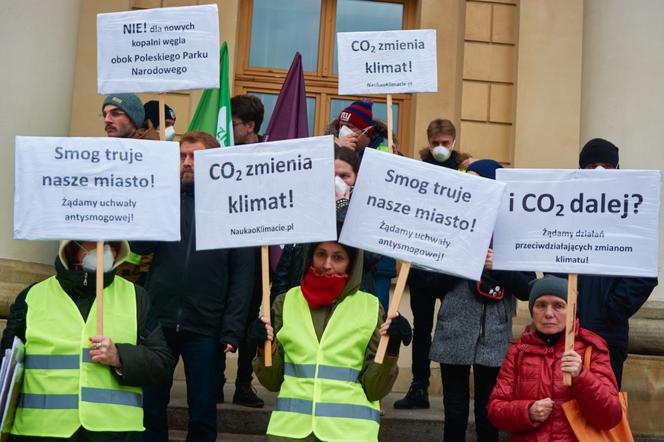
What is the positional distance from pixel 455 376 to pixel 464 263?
1202 mm

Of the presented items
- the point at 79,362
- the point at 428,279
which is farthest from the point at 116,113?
the point at 428,279

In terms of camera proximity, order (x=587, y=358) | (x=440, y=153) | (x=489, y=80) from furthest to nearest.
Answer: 1. (x=489, y=80)
2. (x=440, y=153)
3. (x=587, y=358)

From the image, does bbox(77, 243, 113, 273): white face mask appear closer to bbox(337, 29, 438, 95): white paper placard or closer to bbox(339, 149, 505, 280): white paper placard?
bbox(339, 149, 505, 280): white paper placard

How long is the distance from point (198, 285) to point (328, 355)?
A: 1.22 m

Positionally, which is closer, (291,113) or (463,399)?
(463,399)

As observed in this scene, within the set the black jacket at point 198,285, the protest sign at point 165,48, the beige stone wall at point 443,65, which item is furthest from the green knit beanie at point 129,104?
the beige stone wall at point 443,65

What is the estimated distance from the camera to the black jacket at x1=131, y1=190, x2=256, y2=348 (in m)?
5.80

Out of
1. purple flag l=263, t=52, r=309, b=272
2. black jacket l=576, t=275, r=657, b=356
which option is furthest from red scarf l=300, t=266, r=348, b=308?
purple flag l=263, t=52, r=309, b=272

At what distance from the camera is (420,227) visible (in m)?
5.07

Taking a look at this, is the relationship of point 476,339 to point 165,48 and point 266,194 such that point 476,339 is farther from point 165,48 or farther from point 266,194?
point 165,48

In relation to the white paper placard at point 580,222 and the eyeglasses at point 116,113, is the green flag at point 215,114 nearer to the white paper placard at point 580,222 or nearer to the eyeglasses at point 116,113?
the eyeglasses at point 116,113

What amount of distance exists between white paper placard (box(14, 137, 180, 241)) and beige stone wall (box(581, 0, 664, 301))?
4.99 metres

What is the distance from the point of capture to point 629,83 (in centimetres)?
900

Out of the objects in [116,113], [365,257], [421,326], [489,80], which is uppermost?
[489,80]
